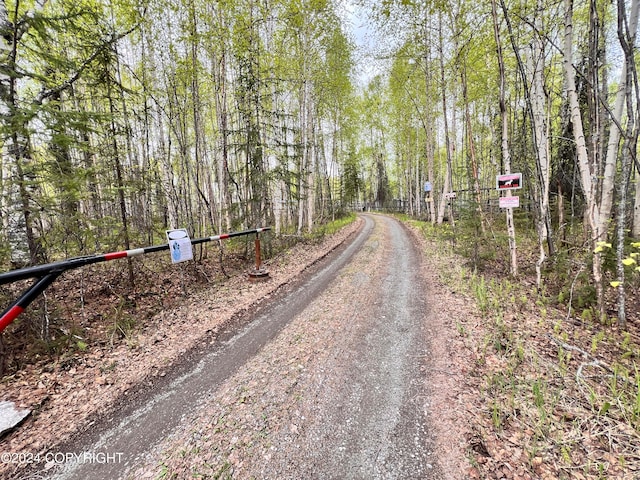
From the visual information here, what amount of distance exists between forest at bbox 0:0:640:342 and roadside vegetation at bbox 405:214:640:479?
32 cm

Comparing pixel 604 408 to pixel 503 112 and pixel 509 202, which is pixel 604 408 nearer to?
pixel 509 202

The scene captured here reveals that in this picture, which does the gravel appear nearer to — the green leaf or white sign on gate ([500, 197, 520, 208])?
the green leaf

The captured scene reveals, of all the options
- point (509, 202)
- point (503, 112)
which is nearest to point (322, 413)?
point (509, 202)

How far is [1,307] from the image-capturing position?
3.05 m

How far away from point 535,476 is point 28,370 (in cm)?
502

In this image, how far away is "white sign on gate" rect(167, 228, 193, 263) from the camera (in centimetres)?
418

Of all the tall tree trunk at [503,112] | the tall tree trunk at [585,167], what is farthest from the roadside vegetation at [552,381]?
the tall tree trunk at [503,112]

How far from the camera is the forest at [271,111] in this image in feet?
10.6

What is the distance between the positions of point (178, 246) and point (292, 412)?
321 centimetres

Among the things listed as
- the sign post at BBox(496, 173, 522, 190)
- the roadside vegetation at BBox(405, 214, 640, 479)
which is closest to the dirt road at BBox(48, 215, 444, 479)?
the roadside vegetation at BBox(405, 214, 640, 479)

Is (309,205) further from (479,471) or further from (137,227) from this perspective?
(479,471)

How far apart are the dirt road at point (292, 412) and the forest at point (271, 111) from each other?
2653mm

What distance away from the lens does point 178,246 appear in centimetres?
425

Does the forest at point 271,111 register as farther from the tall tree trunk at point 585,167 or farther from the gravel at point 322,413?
the gravel at point 322,413
